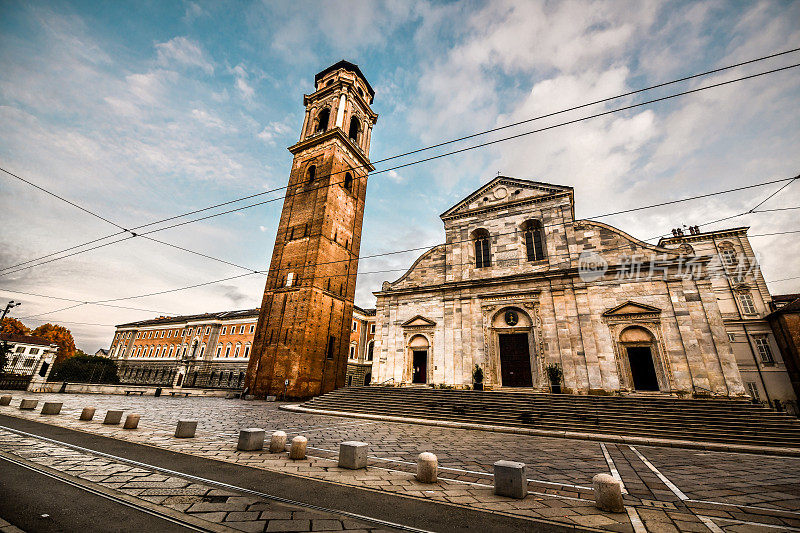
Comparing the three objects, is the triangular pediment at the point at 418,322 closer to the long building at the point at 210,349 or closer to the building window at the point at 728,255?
the long building at the point at 210,349

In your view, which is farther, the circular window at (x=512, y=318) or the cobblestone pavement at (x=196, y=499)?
the circular window at (x=512, y=318)

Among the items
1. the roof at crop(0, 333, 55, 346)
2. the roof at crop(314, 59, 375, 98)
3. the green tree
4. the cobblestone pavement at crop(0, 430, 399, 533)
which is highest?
the roof at crop(314, 59, 375, 98)

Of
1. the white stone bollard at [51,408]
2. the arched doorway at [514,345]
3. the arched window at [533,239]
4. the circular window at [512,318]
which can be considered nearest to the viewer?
the white stone bollard at [51,408]

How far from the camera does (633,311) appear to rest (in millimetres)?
16516

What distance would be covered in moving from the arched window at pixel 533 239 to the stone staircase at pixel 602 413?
8.43 m

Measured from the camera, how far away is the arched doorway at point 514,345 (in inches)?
717

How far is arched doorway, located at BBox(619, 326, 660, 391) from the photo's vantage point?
51.6 feet

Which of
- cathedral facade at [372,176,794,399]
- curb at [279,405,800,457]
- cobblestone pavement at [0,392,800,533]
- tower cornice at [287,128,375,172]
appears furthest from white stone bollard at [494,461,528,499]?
tower cornice at [287,128,375,172]

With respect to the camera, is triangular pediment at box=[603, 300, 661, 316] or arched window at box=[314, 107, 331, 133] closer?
triangular pediment at box=[603, 300, 661, 316]

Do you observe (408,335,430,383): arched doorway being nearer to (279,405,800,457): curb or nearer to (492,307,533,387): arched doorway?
(492,307,533,387): arched doorway

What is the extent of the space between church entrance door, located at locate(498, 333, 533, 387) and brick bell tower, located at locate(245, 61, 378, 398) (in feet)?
42.3

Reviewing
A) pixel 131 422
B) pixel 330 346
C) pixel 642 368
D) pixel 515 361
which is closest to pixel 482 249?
pixel 515 361

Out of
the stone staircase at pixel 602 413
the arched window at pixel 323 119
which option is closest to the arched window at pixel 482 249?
the stone staircase at pixel 602 413

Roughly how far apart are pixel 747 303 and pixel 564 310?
1930 cm
